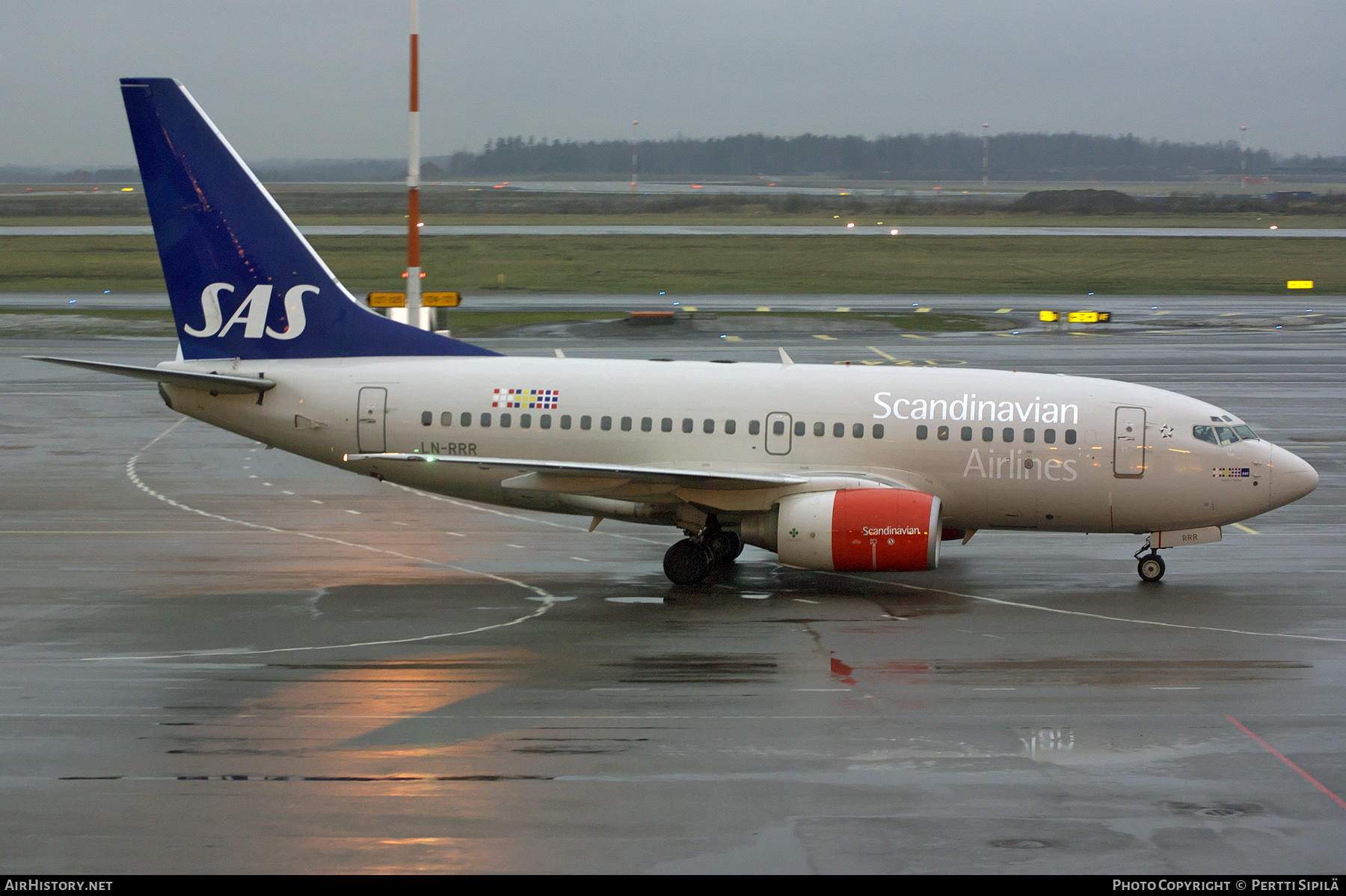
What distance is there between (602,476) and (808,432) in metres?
4.02

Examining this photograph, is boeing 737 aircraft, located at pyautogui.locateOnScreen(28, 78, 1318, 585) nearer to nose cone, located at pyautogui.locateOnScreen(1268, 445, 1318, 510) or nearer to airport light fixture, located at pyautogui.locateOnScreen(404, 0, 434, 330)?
nose cone, located at pyautogui.locateOnScreen(1268, 445, 1318, 510)

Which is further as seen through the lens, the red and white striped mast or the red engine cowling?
the red and white striped mast

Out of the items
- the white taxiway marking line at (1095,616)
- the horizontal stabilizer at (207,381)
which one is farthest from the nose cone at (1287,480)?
the horizontal stabilizer at (207,381)

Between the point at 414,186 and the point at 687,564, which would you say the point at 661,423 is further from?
the point at 414,186

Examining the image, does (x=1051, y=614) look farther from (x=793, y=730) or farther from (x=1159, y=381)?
(x=1159, y=381)

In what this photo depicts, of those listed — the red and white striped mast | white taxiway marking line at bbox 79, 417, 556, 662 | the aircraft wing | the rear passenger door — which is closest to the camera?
white taxiway marking line at bbox 79, 417, 556, 662

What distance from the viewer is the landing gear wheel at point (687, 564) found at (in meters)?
23.8

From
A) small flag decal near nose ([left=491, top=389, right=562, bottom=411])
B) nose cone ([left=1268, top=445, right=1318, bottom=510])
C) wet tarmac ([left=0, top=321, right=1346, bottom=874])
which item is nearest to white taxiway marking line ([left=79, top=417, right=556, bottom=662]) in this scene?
wet tarmac ([left=0, top=321, right=1346, bottom=874])

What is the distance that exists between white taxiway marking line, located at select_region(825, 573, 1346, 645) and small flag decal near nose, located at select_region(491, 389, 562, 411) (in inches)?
248

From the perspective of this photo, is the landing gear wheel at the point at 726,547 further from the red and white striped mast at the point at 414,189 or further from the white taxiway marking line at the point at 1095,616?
the red and white striped mast at the point at 414,189

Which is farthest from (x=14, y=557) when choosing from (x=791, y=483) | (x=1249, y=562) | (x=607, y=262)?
(x=607, y=262)

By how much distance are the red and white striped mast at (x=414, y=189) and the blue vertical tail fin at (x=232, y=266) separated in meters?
10.7

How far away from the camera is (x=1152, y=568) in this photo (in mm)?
24484

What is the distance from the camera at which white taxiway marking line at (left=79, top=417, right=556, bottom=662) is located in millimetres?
19484
